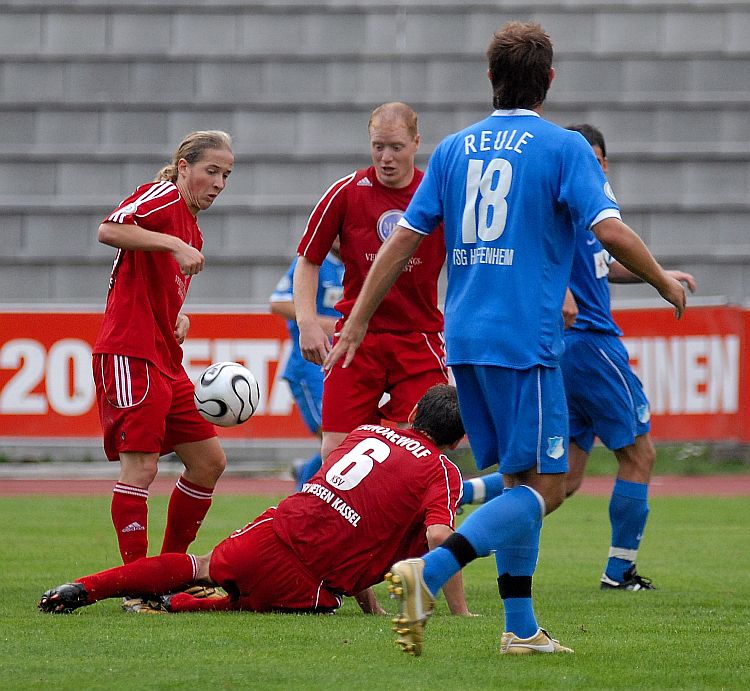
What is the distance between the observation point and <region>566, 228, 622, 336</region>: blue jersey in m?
7.18

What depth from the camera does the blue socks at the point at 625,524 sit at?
6.94 meters

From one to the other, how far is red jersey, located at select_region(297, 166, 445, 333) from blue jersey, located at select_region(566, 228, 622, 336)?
1.08 m

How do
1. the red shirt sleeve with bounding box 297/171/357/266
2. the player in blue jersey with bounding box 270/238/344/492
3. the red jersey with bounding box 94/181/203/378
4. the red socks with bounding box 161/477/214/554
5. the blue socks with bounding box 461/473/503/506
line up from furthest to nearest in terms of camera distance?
the player in blue jersey with bounding box 270/238/344/492, the blue socks with bounding box 461/473/503/506, the red shirt sleeve with bounding box 297/171/357/266, the red socks with bounding box 161/477/214/554, the red jersey with bounding box 94/181/203/378

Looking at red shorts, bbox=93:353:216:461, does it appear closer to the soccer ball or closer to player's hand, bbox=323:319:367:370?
the soccer ball

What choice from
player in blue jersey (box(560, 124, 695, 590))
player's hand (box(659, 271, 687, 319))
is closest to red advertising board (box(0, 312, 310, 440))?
player in blue jersey (box(560, 124, 695, 590))

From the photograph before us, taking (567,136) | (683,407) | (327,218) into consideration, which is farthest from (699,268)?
(567,136)

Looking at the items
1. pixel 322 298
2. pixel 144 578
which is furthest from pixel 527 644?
pixel 322 298

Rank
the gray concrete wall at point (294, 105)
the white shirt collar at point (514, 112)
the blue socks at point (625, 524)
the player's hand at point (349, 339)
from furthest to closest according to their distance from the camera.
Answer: the gray concrete wall at point (294, 105), the blue socks at point (625, 524), the player's hand at point (349, 339), the white shirt collar at point (514, 112)

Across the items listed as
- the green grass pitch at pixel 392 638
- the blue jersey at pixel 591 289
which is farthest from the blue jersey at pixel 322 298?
the blue jersey at pixel 591 289

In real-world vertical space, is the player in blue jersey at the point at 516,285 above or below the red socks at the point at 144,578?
above

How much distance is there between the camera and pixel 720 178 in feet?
56.7

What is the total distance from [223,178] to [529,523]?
252 centimetres

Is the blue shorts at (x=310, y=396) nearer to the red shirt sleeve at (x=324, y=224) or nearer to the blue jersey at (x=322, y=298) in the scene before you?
the blue jersey at (x=322, y=298)

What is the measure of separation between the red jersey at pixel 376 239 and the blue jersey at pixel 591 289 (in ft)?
3.56
